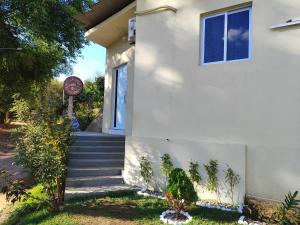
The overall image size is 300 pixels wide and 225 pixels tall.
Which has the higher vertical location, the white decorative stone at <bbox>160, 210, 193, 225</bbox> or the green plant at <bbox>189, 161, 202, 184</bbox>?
the green plant at <bbox>189, 161, 202, 184</bbox>

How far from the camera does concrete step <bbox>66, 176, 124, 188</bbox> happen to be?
870 centimetres

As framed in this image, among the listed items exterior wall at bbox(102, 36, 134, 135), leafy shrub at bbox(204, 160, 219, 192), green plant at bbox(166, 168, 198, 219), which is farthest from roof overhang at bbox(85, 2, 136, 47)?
green plant at bbox(166, 168, 198, 219)

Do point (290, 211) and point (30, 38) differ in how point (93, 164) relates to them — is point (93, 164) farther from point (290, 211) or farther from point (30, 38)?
point (30, 38)

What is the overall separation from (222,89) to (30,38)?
12.9 meters

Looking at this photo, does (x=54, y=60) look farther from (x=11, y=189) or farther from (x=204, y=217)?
(x=204, y=217)

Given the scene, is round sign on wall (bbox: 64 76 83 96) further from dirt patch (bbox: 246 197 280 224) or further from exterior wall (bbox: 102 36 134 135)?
dirt patch (bbox: 246 197 280 224)

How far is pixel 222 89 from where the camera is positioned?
7789 mm

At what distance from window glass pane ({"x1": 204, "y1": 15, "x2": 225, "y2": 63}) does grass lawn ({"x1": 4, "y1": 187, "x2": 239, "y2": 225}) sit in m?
3.38

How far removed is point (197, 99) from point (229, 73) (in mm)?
956

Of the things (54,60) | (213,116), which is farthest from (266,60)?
(54,60)

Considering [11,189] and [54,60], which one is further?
[54,60]

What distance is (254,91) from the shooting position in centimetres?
732

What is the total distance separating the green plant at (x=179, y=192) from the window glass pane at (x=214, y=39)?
304 cm

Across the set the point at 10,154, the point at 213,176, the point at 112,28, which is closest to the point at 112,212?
the point at 213,176
